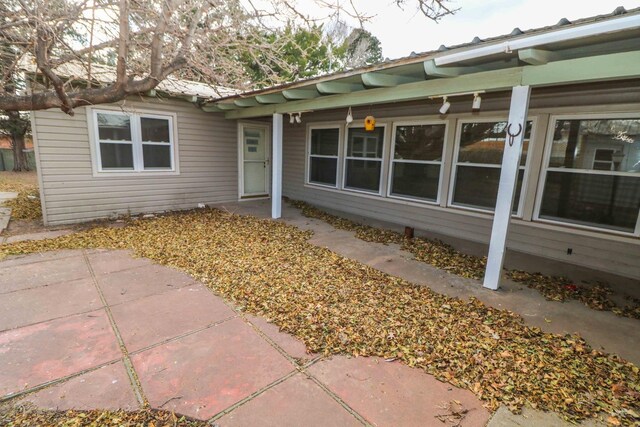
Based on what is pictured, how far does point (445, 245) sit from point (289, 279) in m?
2.87

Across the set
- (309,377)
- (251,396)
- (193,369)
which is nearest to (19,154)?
(193,369)

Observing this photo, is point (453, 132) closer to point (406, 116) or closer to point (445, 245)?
point (406, 116)

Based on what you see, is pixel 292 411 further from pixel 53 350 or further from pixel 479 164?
pixel 479 164

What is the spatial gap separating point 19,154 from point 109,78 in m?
13.8

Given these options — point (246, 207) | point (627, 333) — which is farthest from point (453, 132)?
point (246, 207)

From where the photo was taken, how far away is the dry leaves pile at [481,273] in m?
3.36

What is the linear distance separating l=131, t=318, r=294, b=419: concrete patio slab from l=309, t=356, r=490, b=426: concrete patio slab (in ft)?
1.31

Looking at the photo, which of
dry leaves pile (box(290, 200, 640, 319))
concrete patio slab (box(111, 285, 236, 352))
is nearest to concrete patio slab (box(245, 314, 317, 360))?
concrete patio slab (box(111, 285, 236, 352))

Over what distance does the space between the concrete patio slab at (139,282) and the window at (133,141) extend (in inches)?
137

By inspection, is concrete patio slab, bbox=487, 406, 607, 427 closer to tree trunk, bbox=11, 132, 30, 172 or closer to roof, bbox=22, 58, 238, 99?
roof, bbox=22, 58, 238, 99

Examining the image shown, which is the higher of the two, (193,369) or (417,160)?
(417,160)

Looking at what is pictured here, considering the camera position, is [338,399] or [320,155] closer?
[338,399]

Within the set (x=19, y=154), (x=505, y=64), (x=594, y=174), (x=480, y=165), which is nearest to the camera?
(x=505, y=64)

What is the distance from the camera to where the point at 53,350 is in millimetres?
2402
